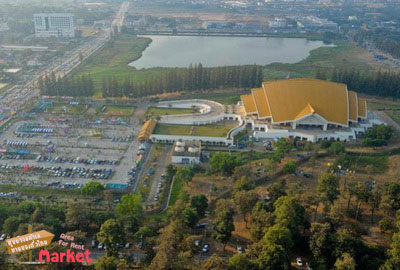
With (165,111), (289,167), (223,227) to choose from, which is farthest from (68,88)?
(223,227)

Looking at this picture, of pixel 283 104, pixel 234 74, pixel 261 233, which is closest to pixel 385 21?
pixel 234 74

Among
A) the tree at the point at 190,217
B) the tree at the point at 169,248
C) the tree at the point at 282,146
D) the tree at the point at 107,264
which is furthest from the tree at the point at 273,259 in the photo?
the tree at the point at 282,146

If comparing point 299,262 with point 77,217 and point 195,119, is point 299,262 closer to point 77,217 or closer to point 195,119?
point 77,217

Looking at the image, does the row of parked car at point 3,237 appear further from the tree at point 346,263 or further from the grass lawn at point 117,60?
the grass lawn at point 117,60

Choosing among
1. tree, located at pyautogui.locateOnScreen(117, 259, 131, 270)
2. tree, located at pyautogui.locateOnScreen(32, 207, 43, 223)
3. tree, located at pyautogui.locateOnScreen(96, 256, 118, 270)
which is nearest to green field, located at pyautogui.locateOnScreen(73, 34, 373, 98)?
tree, located at pyautogui.locateOnScreen(32, 207, 43, 223)

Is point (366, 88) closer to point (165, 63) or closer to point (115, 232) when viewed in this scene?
point (165, 63)

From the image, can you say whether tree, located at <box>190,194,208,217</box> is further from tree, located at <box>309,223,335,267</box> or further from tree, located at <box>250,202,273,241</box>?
tree, located at <box>309,223,335,267</box>
